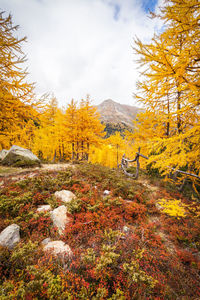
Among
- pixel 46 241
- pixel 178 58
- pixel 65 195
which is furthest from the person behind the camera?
pixel 65 195

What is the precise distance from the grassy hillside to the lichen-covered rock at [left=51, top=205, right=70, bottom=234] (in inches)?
5.6

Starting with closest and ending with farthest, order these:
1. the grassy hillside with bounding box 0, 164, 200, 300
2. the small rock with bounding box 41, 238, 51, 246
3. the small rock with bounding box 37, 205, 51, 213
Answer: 1. the grassy hillside with bounding box 0, 164, 200, 300
2. the small rock with bounding box 41, 238, 51, 246
3. the small rock with bounding box 37, 205, 51, 213

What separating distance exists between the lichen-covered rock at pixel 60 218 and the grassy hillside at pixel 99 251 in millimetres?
143

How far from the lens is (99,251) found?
9.04ft

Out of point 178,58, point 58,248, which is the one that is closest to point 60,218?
point 58,248

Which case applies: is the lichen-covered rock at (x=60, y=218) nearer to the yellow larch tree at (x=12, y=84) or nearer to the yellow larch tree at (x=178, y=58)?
the yellow larch tree at (x=178, y=58)

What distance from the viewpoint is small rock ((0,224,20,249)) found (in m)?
2.66

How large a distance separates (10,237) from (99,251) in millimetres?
2171

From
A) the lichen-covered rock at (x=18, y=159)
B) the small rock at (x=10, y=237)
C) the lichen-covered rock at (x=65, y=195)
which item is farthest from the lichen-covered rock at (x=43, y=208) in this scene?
the lichen-covered rock at (x=18, y=159)

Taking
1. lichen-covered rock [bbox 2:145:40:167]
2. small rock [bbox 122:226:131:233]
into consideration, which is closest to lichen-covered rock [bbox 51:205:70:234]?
small rock [bbox 122:226:131:233]

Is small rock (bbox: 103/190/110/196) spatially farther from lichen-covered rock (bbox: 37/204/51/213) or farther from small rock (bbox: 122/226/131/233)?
lichen-covered rock (bbox: 37/204/51/213)

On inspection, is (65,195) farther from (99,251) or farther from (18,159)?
(18,159)

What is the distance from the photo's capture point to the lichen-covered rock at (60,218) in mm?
3500

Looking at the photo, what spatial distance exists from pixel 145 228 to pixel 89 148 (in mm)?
12481
